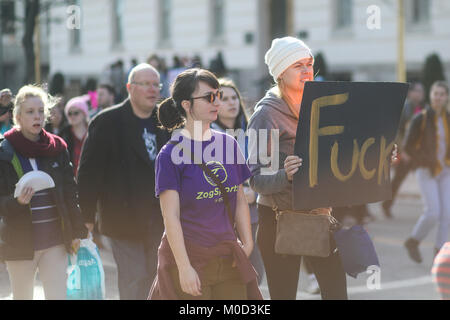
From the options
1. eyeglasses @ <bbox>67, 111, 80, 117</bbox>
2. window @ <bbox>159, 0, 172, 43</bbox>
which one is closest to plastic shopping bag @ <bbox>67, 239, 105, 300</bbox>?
eyeglasses @ <bbox>67, 111, 80, 117</bbox>

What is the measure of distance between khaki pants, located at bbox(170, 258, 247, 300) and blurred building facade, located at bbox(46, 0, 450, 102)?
544 inches

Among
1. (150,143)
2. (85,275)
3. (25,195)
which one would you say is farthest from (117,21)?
(25,195)

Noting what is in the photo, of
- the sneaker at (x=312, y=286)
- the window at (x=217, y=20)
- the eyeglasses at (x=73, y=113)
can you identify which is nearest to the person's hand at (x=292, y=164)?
the sneaker at (x=312, y=286)

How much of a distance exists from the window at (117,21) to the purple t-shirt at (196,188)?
29684mm

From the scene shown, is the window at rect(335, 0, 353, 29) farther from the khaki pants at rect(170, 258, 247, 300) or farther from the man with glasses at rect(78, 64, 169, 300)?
the khaki pants at rect(170, 258, 247, 300)

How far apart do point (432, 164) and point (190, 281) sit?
5906 millimetres

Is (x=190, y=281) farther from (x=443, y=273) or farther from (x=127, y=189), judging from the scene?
(x=127, y=189)

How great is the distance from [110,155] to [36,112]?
904 mm

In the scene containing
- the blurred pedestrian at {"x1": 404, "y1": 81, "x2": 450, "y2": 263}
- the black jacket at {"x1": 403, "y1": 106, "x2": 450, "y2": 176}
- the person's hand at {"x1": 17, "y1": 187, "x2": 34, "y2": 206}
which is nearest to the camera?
the person's hand at {"x1": 17, "y1": 187, "x2": 34, "y2": 206}

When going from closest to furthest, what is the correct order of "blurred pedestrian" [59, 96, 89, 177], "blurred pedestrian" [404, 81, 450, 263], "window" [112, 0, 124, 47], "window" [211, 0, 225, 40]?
"blurred pedestrian" [59, 96, 89, 177] → "blurred pedestrian" [404, 81, 450, 263] → "window" [211, 0, 225, 40] → "window" [112, 0, 124, 47]

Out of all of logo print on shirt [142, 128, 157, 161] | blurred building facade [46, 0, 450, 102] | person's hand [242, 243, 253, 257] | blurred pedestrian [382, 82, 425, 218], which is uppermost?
blurred building facade [46, 0, 450, 102]

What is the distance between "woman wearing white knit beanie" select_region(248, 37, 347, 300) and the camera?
4656 millimetres
